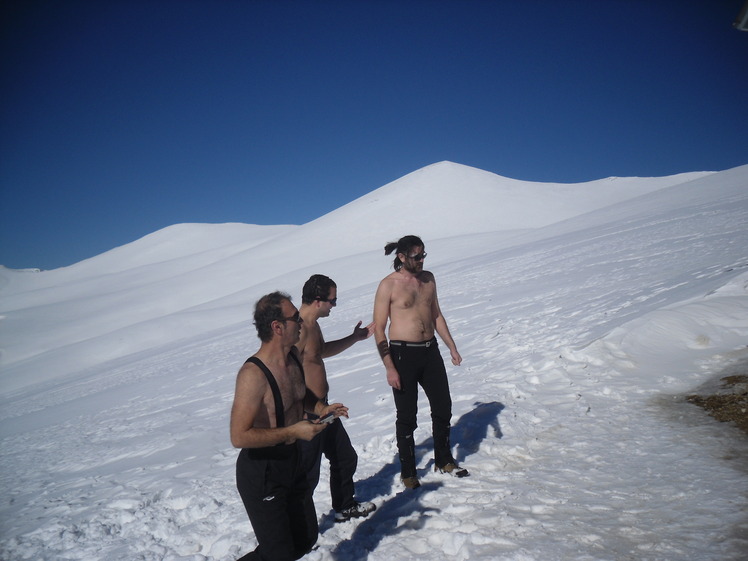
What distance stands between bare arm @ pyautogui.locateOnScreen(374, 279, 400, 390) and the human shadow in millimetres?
872

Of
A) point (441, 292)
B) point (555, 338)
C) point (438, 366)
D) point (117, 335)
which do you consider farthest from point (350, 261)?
point (438, 366)

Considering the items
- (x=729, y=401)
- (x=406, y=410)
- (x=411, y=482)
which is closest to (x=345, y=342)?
(x=406, y=410)

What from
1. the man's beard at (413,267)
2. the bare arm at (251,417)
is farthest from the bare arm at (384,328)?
the bare arm at (251,417)

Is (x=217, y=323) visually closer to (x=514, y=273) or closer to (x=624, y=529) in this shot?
(x=514, y=273)

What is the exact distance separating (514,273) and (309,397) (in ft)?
45.6

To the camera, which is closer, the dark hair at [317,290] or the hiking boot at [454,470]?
the dark hair at [317,290]

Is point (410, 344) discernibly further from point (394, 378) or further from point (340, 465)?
point (340, 465)

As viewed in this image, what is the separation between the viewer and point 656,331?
6164 mm

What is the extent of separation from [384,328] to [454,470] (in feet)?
4.24

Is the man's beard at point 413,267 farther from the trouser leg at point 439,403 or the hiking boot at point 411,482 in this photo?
the hiking boot at point 411,482

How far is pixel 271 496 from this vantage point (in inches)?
99.0

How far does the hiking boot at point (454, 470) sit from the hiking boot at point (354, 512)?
70 centimetres

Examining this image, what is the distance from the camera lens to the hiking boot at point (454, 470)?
3.97 meters

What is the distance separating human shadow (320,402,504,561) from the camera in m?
3.35
